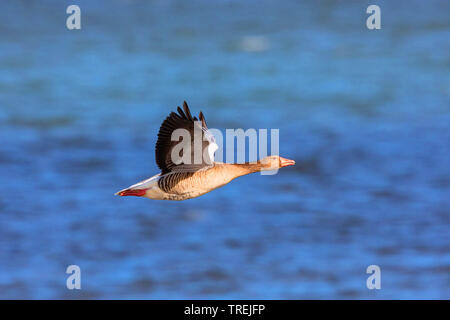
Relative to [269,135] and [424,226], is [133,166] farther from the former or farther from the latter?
[424,226]

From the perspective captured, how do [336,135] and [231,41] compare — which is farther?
[231,41]

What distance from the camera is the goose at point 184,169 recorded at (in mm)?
8641

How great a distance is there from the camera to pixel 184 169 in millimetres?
8750

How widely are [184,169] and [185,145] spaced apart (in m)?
0.22

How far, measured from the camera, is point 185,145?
873 cm

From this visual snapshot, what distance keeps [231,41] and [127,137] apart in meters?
10.4

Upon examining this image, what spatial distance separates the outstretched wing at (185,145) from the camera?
8.66 metres

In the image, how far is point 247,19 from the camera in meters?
35.4

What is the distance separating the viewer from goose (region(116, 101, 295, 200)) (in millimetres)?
8641

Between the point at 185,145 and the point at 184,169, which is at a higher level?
the point at 185,145

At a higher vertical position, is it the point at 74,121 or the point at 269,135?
the point at 74,121

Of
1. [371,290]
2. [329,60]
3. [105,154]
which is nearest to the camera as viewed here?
[371,290]

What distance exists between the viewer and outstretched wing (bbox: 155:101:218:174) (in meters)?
8.66

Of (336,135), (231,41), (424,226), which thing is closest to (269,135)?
(336,135)
